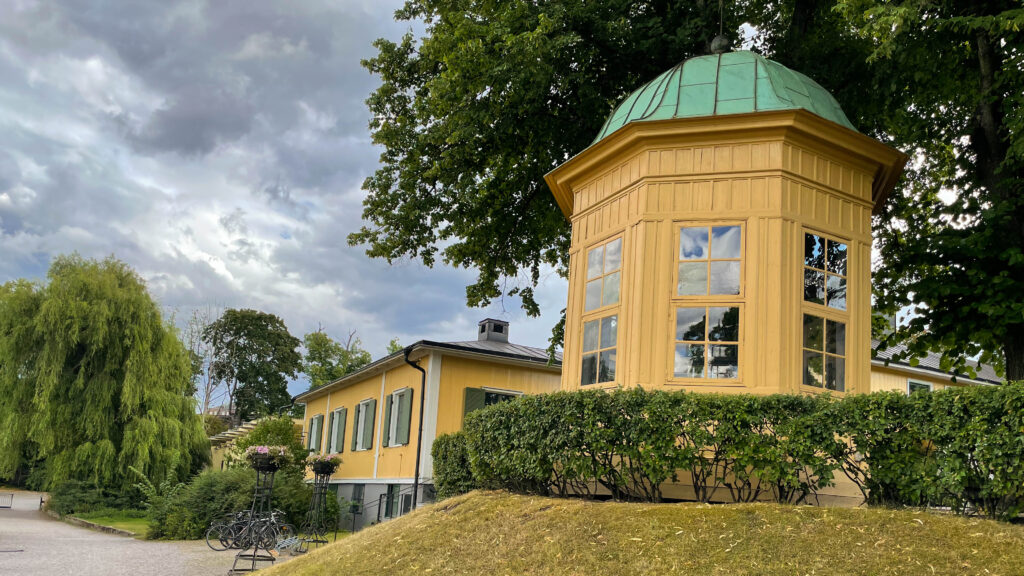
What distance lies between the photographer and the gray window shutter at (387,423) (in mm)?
19953

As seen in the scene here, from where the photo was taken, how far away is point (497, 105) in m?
13.7

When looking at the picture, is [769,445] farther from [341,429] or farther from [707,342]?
[341,429]

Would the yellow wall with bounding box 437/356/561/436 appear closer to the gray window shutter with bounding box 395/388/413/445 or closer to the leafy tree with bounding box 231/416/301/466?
the gray window shutter with bounding box 395/388/413/445

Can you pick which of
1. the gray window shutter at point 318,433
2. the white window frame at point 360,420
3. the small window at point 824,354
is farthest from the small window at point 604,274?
the gray window shutter at point 318,433

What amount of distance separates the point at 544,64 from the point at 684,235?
4.79 meters

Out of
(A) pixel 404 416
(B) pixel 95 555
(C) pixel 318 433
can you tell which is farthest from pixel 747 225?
(C) pixel 318 433

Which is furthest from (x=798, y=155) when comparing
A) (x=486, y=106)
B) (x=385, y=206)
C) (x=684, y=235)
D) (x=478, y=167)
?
(x=385, y=206)

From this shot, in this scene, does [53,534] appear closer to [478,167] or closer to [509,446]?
[478,167]

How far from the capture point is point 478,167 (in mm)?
15086

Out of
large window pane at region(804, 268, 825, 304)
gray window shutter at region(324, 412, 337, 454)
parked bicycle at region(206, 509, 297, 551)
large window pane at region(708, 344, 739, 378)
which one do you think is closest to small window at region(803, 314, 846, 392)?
large window pane at region(804, 268, 825, 304)

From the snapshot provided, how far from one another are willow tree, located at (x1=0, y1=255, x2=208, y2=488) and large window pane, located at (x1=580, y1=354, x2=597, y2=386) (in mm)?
17789

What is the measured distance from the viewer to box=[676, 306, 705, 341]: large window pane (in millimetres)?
9039

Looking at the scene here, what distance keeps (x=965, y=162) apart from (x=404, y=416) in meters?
12.4

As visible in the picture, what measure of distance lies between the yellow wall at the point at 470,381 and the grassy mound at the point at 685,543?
9.92m
